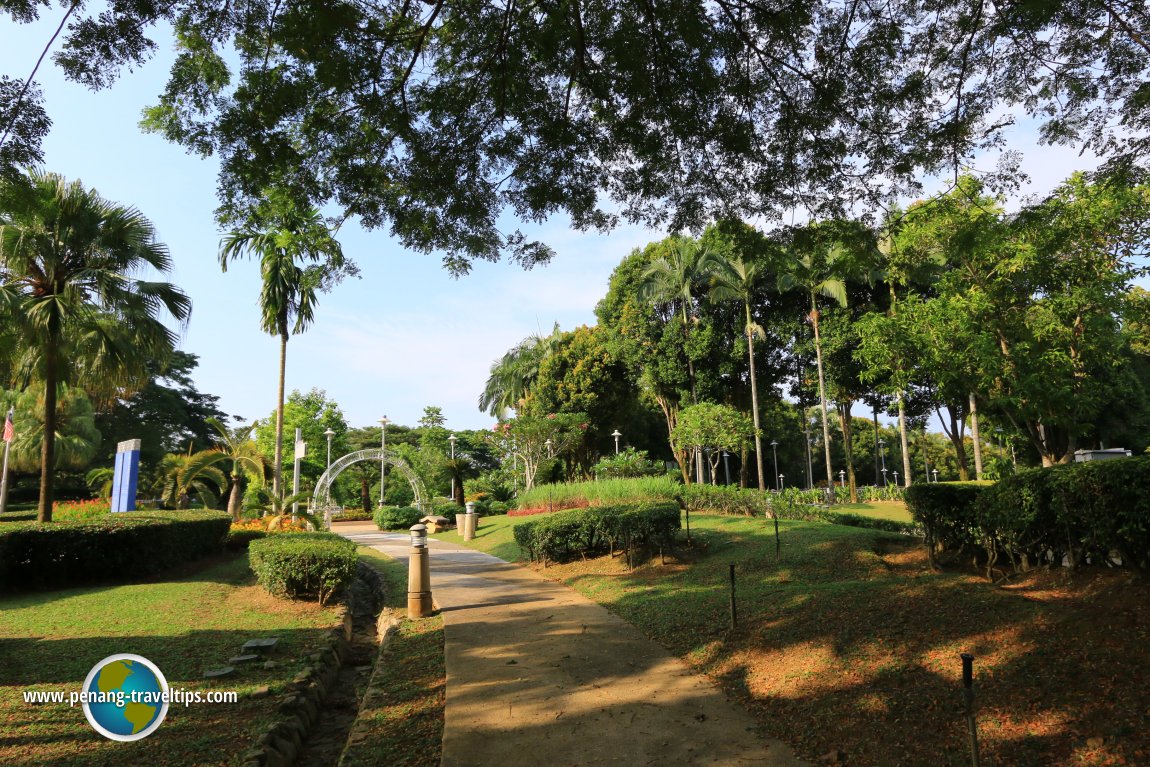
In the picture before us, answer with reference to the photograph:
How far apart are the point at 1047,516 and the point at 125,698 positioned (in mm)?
8233

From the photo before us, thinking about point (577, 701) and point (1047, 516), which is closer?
point (577, 701)

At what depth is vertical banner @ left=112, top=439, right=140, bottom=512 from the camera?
15375 mm

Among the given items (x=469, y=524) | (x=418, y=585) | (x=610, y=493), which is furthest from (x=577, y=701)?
(x=469, y=524)

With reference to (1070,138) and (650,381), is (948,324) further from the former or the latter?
(650,381)

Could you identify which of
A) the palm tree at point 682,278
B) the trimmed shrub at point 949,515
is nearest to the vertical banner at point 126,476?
the trimmed shrub at point 949,515

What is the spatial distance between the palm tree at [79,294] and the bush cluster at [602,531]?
8474mm

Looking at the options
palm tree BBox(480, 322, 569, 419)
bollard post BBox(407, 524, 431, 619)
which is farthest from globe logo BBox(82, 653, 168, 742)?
palm tree BBox(480, 322, 569, 419)

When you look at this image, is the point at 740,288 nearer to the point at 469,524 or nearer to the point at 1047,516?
the point at 469,524

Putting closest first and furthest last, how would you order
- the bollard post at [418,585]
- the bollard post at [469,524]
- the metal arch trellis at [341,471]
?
the bollard post at [418,585], the bollard post at [469,524], the metal arch trellis at [341,471]

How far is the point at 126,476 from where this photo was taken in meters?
15.5

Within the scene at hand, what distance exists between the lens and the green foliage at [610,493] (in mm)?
17141

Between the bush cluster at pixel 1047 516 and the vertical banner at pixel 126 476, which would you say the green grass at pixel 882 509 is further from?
the vertical banner at pixel 126 476

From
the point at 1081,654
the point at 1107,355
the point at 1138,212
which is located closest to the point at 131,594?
the point at 1081,654

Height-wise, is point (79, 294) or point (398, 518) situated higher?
point (79, 294)
